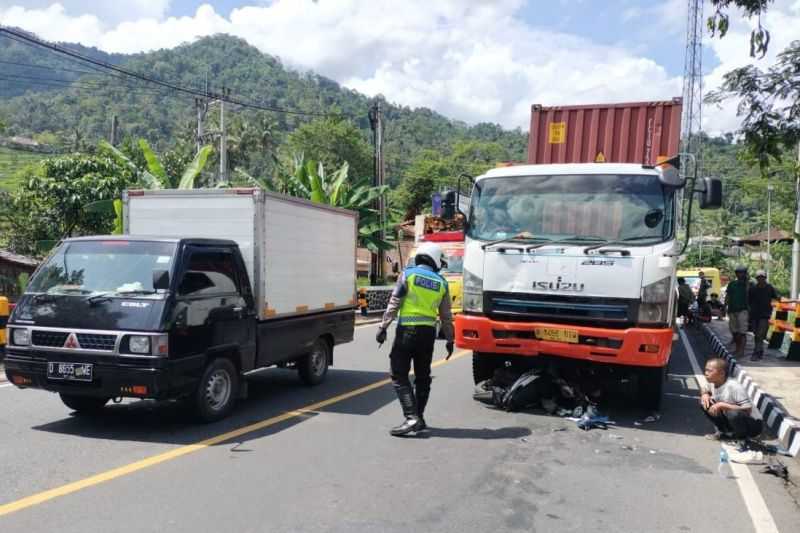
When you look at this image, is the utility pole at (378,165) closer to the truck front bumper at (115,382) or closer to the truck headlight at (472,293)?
the truck headlight at (472,293)

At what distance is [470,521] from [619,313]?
3.43 meters

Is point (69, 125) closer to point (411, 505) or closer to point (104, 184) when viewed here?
point (104, 184)

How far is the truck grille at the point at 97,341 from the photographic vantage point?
19.9 feet

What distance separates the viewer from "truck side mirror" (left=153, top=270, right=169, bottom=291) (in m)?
6.16

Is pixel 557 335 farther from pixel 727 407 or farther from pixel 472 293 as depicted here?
pixel 727 407

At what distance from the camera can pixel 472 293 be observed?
779 cm

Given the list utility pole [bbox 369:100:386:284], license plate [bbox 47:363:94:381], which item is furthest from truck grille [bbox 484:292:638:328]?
utility pole [bbox 369:100:386:284]

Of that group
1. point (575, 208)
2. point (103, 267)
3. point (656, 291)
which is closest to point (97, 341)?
point (103, 267)

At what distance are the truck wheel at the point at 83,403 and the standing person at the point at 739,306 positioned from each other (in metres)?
11.1

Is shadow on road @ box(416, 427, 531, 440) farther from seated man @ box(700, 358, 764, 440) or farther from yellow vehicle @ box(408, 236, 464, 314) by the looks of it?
yellow vehicle @ box(408, 236, 464, 314)

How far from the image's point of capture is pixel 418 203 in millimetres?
56906

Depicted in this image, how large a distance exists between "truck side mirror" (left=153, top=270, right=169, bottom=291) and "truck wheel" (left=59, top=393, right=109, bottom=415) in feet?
4.99

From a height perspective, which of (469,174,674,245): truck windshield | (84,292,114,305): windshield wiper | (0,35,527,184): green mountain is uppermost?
(0,35,527,184): green mountain

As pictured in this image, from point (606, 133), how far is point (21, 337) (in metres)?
8.12
